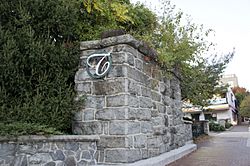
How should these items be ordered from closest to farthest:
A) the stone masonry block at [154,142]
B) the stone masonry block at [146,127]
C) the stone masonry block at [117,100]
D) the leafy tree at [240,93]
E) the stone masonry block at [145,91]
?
the stone masonry block at [117,100]
the stone masonry block at [146,127]
the stone masonry block at [145,91]
the stone masonry block at [154,142]
the leafy tree at [240,93]

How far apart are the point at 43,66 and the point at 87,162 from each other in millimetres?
2052

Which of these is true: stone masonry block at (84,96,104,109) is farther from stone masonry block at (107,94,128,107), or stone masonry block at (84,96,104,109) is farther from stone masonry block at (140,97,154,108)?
stone masonry block at (140,97,154,108)

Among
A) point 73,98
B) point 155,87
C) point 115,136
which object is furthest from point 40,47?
point 155,87

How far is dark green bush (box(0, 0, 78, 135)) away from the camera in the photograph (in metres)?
4.88

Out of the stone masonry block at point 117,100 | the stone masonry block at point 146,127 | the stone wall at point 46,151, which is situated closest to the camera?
the stone wall at point 46,151

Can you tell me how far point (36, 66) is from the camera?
17.2 feet

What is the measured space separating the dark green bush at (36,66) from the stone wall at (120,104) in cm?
33

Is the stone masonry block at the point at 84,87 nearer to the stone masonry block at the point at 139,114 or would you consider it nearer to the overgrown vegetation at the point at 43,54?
the overgrown vegetation at the point at 43,54

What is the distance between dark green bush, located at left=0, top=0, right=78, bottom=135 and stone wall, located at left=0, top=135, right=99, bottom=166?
0.20m

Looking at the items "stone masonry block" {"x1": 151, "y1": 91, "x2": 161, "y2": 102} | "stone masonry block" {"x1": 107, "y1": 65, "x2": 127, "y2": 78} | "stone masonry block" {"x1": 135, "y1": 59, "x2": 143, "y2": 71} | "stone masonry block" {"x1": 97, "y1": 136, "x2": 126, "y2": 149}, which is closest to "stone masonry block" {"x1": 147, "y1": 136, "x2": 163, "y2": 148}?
"stone masonry block" {"x1": 151, "y1": 91, "x2": 161, "y2": 102}

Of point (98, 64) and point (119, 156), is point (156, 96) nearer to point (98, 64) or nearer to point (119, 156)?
point (98, 64)

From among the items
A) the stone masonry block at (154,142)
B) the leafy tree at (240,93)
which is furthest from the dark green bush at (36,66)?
the leafy tree at (240,93)

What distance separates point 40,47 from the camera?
518cm

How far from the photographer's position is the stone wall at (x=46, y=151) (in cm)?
433
